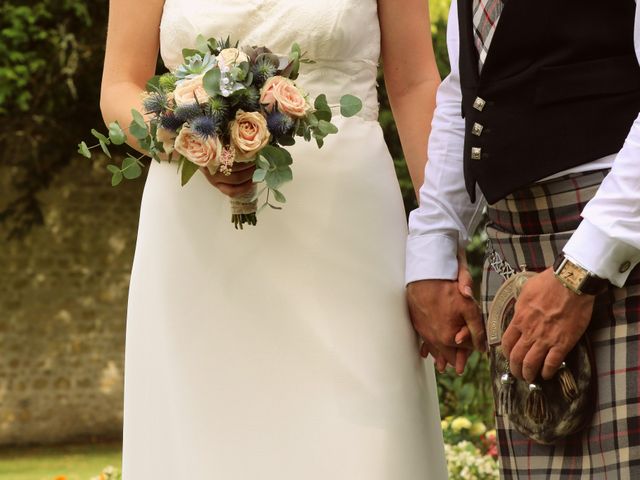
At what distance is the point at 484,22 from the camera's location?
8.86ft

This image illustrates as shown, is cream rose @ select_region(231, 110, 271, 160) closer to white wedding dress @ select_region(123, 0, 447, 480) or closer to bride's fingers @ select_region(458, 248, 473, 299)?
white wedding dress @ select_region(123, 0, 447, 480)

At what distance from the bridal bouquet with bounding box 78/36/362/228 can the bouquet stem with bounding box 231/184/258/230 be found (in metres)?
0.15

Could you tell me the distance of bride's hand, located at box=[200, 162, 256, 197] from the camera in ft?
9.25

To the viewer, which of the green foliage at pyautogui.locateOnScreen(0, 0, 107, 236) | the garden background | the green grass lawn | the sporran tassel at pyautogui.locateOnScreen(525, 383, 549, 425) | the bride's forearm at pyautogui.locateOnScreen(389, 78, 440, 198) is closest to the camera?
the sporran tassel at pyautogui.locateOnScreen(525, 383, 549, 425)

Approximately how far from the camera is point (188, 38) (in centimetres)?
315

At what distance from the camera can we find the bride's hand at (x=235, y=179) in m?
2.82

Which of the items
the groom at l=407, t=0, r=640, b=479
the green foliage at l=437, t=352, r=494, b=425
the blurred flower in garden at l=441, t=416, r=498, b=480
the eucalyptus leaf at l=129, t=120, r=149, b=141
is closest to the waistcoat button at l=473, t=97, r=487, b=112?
the groom at l=407, t=0, r=640, b=479

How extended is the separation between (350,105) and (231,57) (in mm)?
356

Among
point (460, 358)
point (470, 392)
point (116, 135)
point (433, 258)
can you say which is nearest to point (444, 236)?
point (433, 258)

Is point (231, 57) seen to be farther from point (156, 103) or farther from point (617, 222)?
point (617, 222)

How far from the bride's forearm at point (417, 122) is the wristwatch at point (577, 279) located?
1.00 meters

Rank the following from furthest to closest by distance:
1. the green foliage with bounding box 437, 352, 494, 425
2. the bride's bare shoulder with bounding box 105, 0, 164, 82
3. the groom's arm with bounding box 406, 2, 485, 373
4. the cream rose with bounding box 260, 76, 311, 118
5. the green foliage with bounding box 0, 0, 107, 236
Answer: the green foliage with bounding box 0, 0, 107, 236
the green foliage with bounding box 437, 352, 494, 425
the bride's bare shoulder with bounding box 105, 0, 164, 82
the groom's arm with bounding box 406, 2, 485, 373
the cream rose with bounding box 260, 76, 311, 118

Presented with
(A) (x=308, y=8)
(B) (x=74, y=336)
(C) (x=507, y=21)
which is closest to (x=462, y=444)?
(A) (x=308, y=8)

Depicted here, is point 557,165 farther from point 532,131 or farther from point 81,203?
point 81,203
